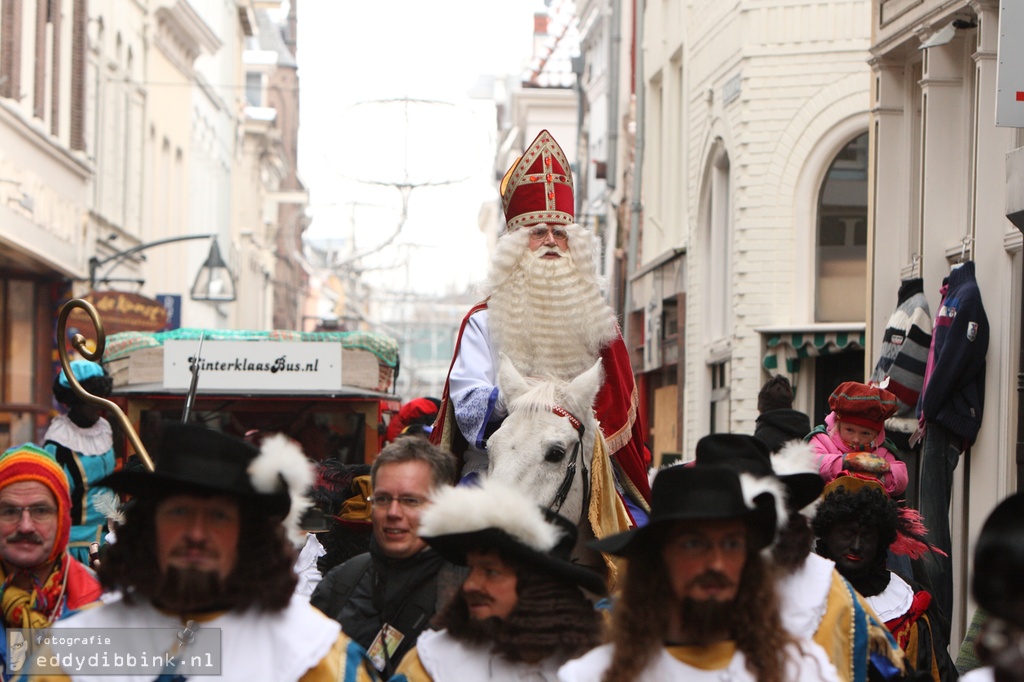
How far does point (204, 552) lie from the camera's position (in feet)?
13.6

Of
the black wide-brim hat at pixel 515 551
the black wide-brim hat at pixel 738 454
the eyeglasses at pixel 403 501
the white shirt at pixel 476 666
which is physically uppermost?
the black wide-brim hat at pixel 738 454

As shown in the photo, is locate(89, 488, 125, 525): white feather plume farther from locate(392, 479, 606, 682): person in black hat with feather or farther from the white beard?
locate(392, 479, 606, 682): person in black hat with feather

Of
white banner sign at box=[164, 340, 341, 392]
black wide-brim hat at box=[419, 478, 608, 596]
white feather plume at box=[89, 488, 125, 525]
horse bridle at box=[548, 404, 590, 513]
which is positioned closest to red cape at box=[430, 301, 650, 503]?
horse bridle at box=[548, 404, 590, 513]

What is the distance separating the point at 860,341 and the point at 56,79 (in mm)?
15009

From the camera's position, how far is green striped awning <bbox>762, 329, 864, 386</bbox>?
21.3 meters

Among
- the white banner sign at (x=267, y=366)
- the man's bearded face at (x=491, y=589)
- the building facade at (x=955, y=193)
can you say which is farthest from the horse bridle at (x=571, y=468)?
the white banner sign at (x=267, y=366)

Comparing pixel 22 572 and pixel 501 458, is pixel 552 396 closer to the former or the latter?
pixel 501 458

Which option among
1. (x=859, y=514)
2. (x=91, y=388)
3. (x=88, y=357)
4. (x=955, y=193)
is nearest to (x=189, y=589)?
(x=88, y=357)

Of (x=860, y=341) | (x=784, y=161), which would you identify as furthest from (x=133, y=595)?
(x=784, y=161)

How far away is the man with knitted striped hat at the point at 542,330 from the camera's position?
24.5 feet

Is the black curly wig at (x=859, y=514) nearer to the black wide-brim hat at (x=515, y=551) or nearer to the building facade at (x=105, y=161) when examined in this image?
the black wide-brim hat at (x=515, y=551)

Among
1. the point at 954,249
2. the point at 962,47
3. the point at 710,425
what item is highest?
the point at 962,47

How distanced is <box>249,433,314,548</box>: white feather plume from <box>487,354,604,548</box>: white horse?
194cm

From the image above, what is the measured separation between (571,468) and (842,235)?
647 inches
